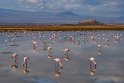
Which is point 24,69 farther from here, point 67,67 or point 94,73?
point 94,73

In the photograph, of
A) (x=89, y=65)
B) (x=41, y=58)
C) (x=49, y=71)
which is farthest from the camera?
(x=41, y=58)

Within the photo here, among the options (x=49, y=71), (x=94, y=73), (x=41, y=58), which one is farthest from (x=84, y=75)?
(x=41, y=58)

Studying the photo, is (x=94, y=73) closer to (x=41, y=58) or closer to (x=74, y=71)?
(x=74, y=71)

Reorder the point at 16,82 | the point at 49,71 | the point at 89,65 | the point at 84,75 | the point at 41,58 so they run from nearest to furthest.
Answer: the point at 16,82 < the point at 84,75 < the point at 49,71 < the point at 89,65 < the point at 41,58

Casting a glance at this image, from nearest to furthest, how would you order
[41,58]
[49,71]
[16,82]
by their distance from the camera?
[16,82], [49,71], [41,58]

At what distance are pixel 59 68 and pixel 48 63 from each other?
11.7 feet

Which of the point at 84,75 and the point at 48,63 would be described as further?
the point at 48,63

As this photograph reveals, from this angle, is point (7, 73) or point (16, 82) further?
point (7, 73)

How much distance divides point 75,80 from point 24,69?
6.96m

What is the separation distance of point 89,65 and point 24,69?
642 centimetres

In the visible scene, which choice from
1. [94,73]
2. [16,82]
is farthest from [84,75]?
[16,82]

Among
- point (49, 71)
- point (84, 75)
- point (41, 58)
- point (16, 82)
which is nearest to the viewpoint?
point (16, 82)

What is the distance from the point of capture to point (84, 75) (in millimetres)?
29328

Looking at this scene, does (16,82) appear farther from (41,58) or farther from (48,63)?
(41,58)
